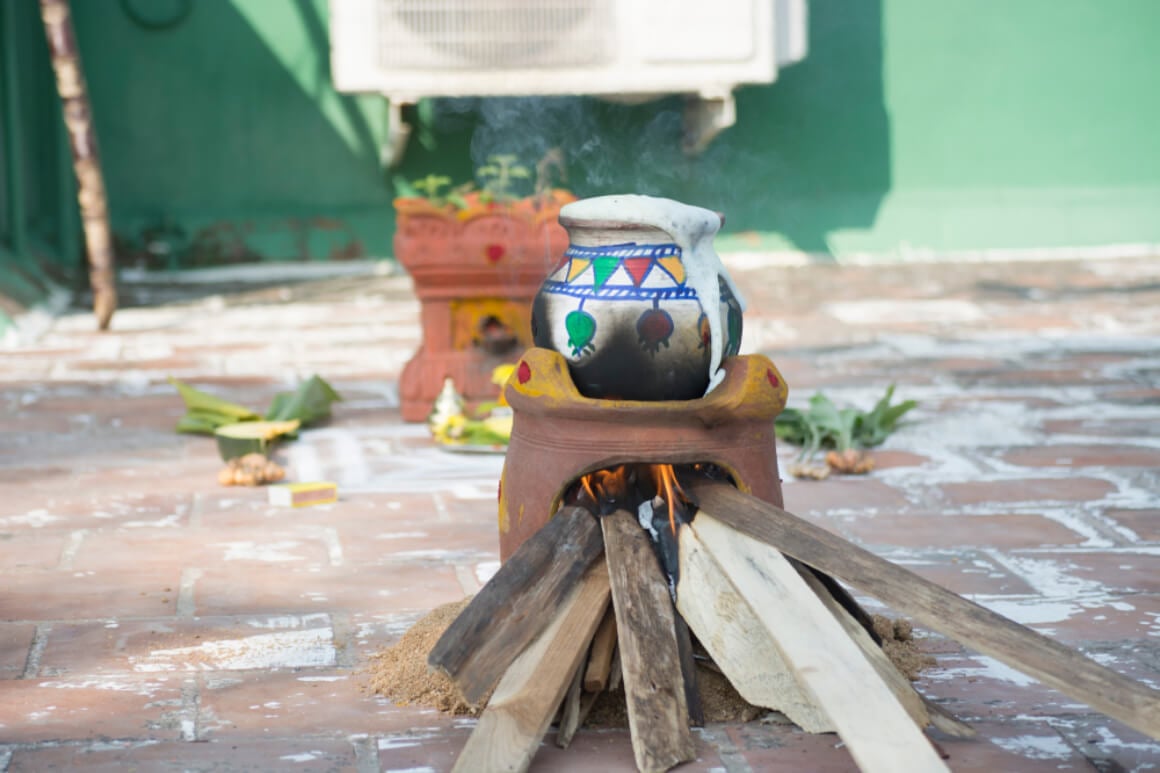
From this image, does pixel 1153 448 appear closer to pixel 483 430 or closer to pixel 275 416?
pixel 483 430

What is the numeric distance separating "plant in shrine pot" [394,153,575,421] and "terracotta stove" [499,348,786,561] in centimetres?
220

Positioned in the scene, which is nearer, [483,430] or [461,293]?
[483,430]

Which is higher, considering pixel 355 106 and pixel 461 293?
pixel 355 106

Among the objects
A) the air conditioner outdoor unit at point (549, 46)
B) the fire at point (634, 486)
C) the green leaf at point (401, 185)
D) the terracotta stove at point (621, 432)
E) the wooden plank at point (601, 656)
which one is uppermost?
the air conditioner outdoor unit at point (549, 46)

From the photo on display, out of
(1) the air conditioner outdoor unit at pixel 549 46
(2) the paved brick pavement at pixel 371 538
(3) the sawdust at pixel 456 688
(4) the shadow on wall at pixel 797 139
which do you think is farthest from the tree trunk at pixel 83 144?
(3) the sawdust at pixel 456 688

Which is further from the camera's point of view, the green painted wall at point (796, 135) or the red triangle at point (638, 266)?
the green painted wall at point (796, 135)

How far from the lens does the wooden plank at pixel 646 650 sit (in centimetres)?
213

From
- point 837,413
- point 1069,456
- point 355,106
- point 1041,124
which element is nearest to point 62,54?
point 355,106

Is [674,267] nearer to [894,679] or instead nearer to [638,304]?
[638,304]

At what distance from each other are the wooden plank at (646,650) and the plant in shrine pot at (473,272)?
7.96ft

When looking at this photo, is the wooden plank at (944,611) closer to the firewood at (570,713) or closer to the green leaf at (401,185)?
the firewood at (570,713)

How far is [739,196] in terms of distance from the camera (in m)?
10.6

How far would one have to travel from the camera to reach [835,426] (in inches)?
179

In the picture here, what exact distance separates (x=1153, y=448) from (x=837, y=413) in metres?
0.99
